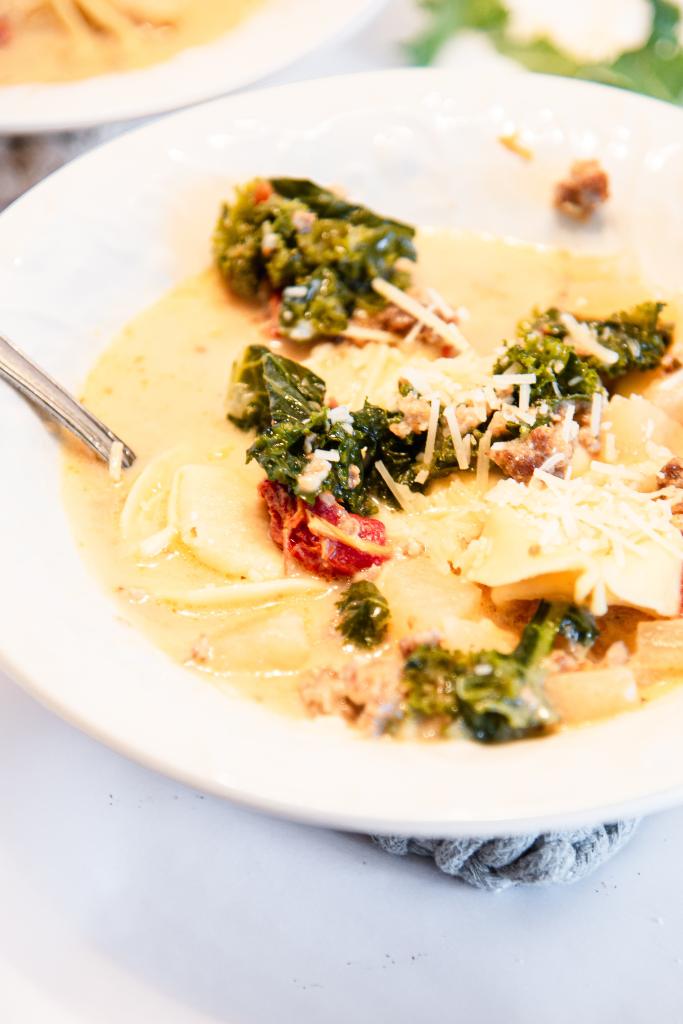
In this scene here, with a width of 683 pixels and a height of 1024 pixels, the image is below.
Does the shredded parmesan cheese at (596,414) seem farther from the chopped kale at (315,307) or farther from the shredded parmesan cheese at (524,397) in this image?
the chopped kale at (315,307)

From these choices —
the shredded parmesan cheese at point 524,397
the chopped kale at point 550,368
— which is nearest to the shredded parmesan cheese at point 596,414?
the chopped kale at point 550,368

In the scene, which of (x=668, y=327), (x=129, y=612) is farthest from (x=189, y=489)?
(x=668, y=327)

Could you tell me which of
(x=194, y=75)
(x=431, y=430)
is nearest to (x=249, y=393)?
(x=431, y=430)

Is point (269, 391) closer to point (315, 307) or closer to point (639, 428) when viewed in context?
point (315, 307)

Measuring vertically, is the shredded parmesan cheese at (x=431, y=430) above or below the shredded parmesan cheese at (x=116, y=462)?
above

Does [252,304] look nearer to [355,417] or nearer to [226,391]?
[226,391]
